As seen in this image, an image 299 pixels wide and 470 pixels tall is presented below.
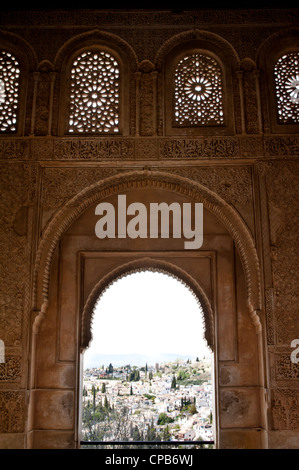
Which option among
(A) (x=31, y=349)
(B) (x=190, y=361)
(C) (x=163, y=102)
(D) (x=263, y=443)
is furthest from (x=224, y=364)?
(C) (x=163, y=102)

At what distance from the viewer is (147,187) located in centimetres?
727

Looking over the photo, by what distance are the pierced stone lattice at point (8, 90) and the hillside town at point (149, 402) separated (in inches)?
142

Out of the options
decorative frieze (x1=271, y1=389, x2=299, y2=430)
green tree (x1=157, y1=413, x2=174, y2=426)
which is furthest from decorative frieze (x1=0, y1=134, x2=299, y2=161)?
green tree (x1=157, y1=413, x2=174, y2=426)

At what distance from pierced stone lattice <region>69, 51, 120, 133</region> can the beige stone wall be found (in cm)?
15

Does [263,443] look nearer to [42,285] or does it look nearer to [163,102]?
[42,285]

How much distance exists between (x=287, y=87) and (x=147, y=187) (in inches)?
97.1

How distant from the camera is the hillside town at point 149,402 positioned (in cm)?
691

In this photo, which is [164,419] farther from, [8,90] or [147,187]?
[8,90]

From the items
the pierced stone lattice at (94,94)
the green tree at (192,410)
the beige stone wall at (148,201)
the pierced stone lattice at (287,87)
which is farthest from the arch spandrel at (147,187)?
the pierced stone lattice at (287,87)

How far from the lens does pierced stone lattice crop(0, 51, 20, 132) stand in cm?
736

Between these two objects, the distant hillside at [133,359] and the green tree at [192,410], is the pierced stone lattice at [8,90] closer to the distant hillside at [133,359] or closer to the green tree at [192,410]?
the distant hillside at [133,359]

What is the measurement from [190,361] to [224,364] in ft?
1.90

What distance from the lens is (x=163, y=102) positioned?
7.42 meters

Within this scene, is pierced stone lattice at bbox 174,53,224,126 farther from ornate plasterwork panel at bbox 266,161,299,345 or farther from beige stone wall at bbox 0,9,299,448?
ornate plasterwork panel at bbox 266,161,299,345
